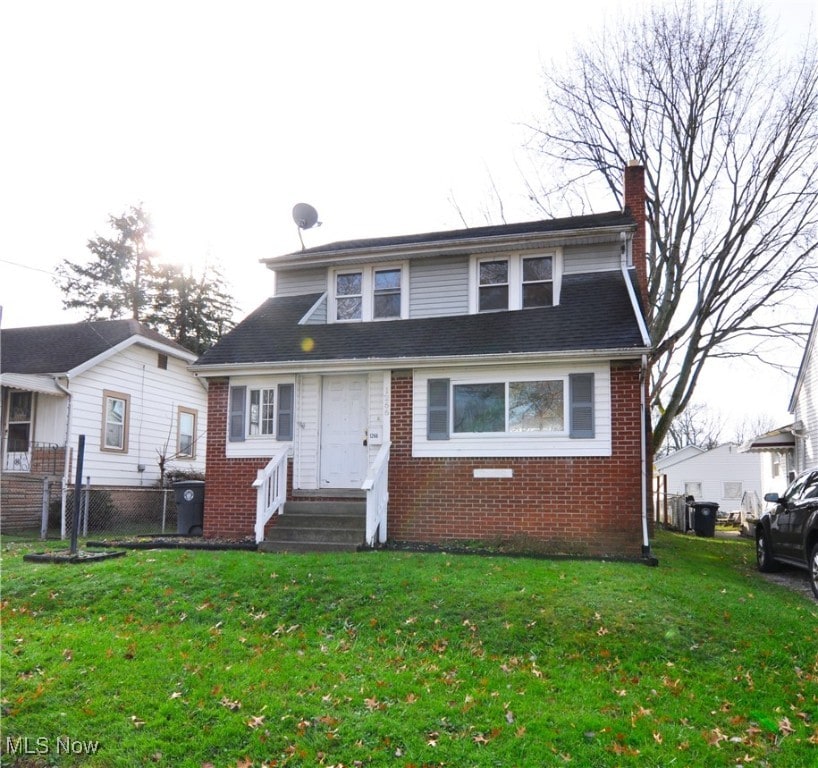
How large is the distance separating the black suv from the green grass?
0.94 m

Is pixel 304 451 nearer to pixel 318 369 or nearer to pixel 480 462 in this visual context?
pixel 318 369

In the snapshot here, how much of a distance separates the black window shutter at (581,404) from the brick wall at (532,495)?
38cm

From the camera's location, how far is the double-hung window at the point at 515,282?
1363cm

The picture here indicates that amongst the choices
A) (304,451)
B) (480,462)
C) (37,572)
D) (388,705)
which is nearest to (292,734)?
(388,705)

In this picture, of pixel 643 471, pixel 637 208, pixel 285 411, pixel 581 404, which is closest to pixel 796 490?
pixel 643 471

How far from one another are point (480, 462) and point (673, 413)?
9878mm

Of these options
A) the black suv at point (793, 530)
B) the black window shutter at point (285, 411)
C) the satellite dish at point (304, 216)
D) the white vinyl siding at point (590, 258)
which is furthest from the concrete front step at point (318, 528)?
the satellite dish at point (304, 216)

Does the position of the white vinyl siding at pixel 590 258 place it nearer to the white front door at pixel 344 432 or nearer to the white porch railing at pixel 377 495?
the white front door at pixel 344 432

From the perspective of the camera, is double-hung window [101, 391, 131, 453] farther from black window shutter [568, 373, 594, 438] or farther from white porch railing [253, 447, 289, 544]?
black window shutter [568, 373, 594, 438]

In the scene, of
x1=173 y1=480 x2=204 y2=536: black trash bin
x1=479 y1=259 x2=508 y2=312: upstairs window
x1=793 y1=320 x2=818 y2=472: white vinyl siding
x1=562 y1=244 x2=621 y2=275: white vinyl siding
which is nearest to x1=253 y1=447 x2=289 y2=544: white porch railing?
x1=173 y1=480 x2=204 y2=536: black trash bin

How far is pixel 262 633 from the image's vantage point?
23.3 feet

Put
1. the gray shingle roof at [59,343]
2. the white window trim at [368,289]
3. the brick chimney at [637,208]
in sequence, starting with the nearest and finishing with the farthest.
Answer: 1. the white window trim at [368,289]
2. the brick chimney at [637,208]
3. the gray shingle roof at [59,343]

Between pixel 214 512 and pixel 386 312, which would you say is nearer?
pixel 214 512

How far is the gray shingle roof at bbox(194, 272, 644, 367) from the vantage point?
39.2 ft
